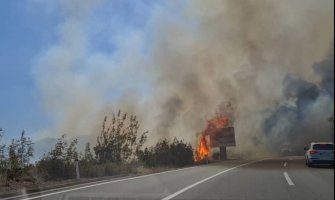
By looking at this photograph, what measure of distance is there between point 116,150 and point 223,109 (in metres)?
30.5

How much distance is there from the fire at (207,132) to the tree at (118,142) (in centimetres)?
1403

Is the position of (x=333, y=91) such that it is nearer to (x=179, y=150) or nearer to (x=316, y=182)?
(x=316, y=182)

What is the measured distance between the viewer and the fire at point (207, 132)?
49.0m

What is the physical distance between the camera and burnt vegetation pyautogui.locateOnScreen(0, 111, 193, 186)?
819 inches

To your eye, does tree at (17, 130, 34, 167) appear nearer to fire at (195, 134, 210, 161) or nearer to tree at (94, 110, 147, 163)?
tree at (94, 110, 147, 163)

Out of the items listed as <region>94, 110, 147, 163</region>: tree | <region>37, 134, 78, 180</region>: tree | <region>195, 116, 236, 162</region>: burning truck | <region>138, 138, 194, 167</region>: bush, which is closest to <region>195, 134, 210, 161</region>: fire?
<region>195, 116, 236, 162</region>: burning truck

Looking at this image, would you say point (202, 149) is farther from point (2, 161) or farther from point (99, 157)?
point (2, 161)

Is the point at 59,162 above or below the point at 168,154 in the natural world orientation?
above

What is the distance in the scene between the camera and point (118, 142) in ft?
107

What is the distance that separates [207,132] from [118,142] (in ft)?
83.5

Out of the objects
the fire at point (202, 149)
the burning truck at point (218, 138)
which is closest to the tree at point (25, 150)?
the fire at point (202, 149)

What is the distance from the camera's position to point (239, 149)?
62.2 metres

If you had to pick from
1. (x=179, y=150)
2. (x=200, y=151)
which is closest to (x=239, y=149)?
(x=200, y=151)

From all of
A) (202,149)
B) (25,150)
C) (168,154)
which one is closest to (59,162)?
(25,150)
